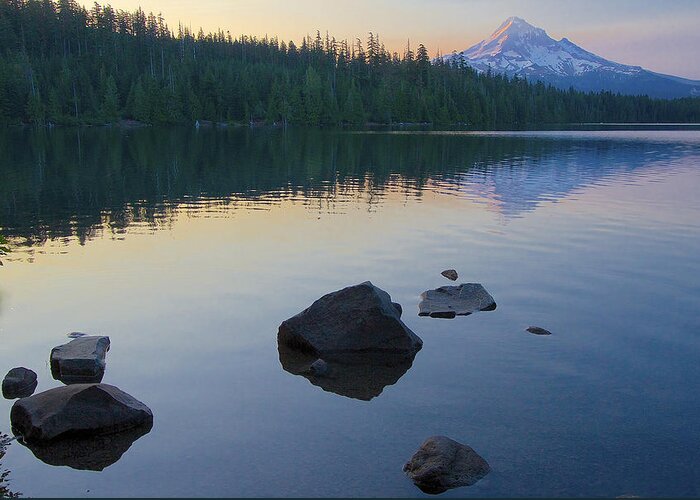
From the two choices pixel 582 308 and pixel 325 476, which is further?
pixel 582 308

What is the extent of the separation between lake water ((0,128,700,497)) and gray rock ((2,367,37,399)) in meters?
0.33

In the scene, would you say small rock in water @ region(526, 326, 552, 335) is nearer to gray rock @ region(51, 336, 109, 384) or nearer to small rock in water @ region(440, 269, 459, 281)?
small rock in water @ region(440, 269, 459, 281)

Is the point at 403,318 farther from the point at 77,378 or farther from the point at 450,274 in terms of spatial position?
the point at 77,378

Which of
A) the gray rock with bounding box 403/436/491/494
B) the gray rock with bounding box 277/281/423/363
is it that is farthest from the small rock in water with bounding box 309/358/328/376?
the gray rock with bounding box 403/436/491/494

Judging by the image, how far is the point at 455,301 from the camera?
2084 centimetres

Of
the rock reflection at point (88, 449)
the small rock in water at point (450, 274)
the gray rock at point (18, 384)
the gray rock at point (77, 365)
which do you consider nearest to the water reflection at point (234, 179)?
the gray rock at point (77, 365)

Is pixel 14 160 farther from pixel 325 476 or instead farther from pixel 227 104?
pixel 227 104

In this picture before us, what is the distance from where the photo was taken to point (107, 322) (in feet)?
60.1

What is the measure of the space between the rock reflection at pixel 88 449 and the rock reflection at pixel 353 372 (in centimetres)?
427

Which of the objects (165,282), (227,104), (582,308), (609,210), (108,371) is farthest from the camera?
(227,104)

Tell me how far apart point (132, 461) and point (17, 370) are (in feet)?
15.1

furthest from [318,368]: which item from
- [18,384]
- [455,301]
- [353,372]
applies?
[455,301]

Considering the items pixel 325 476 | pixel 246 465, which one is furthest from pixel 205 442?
pixel 325 476

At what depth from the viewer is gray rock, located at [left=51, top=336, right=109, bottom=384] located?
1474cm
